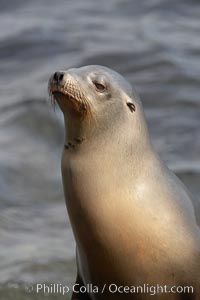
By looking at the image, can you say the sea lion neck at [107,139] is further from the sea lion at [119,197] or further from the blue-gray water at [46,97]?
the blue-gray water at [46,97]

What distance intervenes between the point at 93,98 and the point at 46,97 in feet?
19.2

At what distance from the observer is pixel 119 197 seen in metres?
6.30

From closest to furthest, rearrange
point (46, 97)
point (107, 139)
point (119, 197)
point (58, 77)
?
point (58, 77), point (119, 197), point (107, 139), point (46, 97)

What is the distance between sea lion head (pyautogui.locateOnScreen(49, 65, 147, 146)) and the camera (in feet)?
20.3

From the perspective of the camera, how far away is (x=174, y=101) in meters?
11.8

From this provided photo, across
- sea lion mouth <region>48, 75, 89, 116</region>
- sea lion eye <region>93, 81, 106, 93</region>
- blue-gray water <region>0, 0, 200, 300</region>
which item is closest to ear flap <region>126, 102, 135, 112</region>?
sea lion eye <region>93, 81, 106, 93</region>

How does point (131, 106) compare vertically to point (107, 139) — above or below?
above

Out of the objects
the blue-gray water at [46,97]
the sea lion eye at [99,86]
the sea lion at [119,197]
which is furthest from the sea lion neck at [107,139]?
the blue-gray water at [46,97]

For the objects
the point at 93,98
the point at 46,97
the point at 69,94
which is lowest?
the point at 46,97

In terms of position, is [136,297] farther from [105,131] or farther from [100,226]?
[105,131]

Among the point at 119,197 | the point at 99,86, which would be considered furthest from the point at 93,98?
the point at 119,197

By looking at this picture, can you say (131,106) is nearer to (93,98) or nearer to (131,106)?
(131,106)

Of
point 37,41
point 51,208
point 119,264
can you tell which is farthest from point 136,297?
point 37,41

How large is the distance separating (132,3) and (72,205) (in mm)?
9856
